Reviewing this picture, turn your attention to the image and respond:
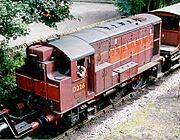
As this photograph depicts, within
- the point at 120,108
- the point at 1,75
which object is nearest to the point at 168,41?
the point at 120,108

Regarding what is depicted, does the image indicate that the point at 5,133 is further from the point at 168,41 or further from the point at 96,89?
the point at 168,41

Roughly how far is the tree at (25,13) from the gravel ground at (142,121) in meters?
4.15

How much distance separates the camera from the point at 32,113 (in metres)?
11.8

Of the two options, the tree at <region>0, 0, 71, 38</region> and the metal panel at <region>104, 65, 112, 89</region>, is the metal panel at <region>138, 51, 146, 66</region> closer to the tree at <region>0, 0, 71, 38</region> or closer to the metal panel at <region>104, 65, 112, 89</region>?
the metal panel at <region>104, 65, 112, 89</region>

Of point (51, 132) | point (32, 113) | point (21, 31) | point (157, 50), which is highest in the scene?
point (21, 31)

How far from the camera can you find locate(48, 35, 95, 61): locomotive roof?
11.1m

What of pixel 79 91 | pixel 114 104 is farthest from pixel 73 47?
pixel 114 104

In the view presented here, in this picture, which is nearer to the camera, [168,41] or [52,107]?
[52,107]

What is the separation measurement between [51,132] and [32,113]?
99cm

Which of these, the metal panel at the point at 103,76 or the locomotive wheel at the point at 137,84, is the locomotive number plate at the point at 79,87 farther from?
the locomotive wheel at the point at 137,84

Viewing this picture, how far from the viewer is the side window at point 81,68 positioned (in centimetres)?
1139

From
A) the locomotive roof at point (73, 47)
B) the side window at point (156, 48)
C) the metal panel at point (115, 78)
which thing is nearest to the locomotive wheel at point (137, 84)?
the side window at point (156, 48)

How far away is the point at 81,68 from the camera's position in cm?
1146

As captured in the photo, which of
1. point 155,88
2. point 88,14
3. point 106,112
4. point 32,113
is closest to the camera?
point 32,113
